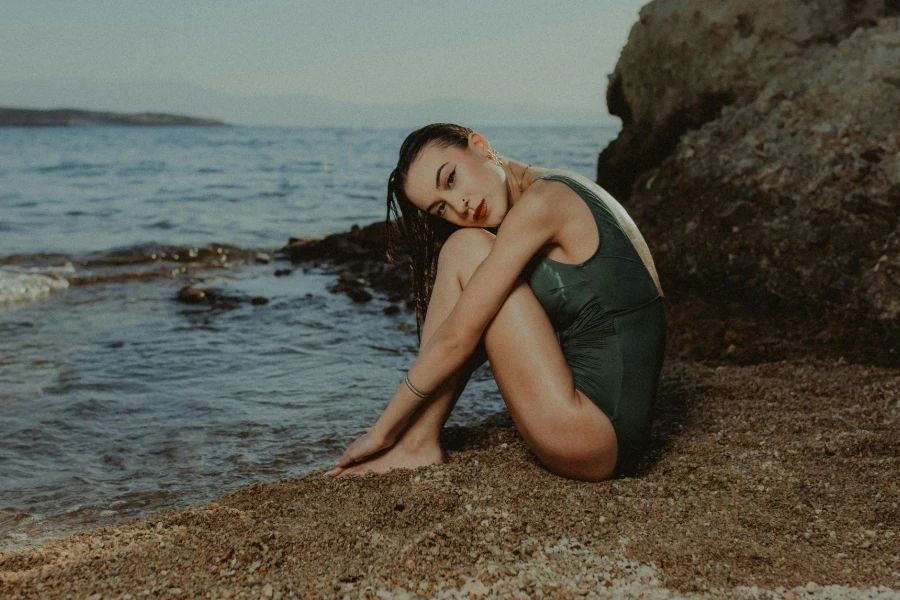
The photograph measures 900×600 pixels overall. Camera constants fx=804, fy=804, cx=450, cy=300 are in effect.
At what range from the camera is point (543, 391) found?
2.95 meters

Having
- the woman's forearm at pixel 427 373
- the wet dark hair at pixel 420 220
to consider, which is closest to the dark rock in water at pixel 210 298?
the wet dark hair at pixel 420 220

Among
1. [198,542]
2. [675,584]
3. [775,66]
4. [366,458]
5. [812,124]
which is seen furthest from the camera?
[775,66]

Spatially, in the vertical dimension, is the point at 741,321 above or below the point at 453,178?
below

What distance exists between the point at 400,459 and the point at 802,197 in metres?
3.15

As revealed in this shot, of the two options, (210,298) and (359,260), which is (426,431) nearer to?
(210,298)

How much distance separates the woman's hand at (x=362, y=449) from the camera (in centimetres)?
332

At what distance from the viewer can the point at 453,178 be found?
10.4ft

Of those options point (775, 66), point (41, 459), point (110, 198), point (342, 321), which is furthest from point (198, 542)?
point (110, 198)

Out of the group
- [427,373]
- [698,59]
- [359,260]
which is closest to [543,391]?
[427,373]

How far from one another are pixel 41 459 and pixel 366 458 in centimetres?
181

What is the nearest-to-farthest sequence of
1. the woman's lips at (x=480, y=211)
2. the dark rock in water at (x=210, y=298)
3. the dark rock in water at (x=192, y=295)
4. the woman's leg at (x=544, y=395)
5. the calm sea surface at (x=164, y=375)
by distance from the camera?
the woman's leg at (x=544, y=395) < the woman's lips at (x=480, y=211) < the calm sea surface at (x=164, y=375) < the dark rock in water at (x=210, y=298) < the dark rock in water at (x=192, y=295)

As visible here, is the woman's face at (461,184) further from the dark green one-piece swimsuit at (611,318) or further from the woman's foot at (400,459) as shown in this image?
the woman's foot at (400,459)

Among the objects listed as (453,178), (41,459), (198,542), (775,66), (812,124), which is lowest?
(41,459)

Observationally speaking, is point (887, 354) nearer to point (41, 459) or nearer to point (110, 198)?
point (41, 459)
